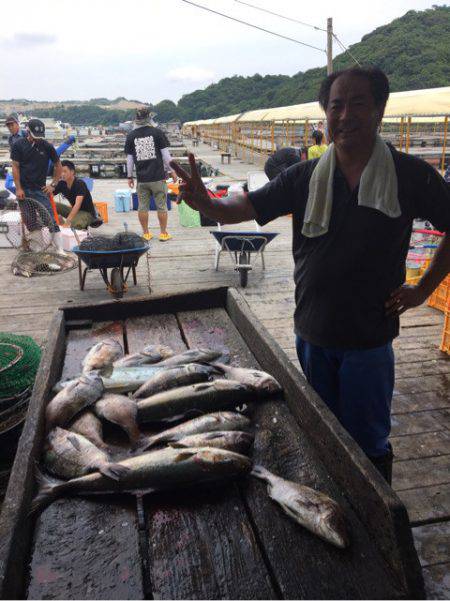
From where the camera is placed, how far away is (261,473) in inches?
72.8

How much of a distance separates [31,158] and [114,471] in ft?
24.6

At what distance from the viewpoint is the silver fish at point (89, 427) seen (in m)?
2.07

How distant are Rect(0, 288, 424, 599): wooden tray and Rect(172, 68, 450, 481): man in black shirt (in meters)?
0.42

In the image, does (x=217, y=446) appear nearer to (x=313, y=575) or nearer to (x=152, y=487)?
(x=152, y=487)

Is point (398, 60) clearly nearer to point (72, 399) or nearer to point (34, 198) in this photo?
point (34, 198)

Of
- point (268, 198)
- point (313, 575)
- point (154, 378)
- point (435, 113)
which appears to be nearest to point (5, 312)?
point (154, 378)

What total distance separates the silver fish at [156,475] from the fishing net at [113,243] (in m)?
4.43

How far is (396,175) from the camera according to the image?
216 cm

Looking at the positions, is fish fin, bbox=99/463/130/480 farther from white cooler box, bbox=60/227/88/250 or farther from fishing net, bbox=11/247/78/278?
white cooler box, bbox=60/227/88/250

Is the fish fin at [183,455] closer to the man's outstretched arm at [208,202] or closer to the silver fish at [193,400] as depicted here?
the silver fish at [193,400]

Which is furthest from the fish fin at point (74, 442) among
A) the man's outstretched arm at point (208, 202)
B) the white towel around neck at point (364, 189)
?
the white towel around neck at point (364, 189)

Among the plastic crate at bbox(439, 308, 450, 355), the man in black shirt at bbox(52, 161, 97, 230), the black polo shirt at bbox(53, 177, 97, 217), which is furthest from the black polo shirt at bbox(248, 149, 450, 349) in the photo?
the black polo shirt at bbox(53, 177, 97, 217)

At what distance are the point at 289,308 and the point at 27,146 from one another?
531cm

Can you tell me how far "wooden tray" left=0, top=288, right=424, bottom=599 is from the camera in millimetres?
1388
